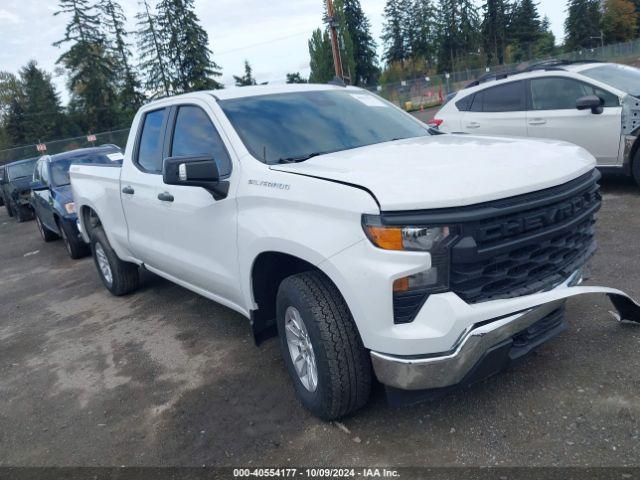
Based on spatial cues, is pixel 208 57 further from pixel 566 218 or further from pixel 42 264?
pixel 566 218

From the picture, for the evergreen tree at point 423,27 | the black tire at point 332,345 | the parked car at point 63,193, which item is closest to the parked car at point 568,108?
the black tire at point 332,345

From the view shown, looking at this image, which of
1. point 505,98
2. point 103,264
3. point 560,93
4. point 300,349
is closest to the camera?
point 300,349

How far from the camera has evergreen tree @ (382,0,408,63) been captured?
270ft

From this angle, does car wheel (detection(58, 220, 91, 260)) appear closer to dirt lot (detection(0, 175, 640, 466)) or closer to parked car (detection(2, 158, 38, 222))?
dirt lot (detection(0, 175, 640, 466))

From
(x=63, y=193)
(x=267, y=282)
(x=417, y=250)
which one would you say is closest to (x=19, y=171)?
(x=63, y=193)

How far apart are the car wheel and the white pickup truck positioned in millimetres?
5322

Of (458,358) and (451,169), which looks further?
(451,169)

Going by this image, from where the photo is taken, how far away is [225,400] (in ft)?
11.9

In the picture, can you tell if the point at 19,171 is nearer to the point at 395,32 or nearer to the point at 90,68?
the point at 90,68

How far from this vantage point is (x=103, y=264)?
645 centimetres

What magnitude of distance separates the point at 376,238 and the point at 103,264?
4.86 metres

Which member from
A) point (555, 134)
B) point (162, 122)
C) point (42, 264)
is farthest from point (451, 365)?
point (42, 264)

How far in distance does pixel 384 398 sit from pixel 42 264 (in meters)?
7.84

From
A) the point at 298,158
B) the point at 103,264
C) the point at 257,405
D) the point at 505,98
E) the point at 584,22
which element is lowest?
the point at 257,405
